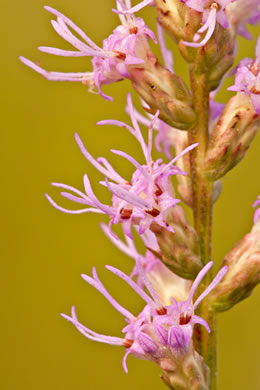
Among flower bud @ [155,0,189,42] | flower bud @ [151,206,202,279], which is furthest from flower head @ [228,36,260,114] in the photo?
flower bud @ [151,206,202,279]

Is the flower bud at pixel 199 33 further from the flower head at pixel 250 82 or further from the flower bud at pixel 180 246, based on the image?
the flower bud at pixel 180 246

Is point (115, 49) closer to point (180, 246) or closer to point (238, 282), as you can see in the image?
point (180, 246)

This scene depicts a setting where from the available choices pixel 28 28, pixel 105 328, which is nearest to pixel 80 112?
pixel 28 28

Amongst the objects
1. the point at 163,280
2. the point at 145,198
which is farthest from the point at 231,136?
the point at 163,280

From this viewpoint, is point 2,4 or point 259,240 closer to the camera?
point 259,240

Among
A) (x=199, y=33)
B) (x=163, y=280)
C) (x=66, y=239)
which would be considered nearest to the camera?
(x=199, y=33)

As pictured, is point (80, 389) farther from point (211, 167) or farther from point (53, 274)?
point (211, 167)

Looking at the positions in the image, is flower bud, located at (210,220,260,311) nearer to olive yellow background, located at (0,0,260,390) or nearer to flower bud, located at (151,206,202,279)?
flower bud, located at (151,206,202,279)
